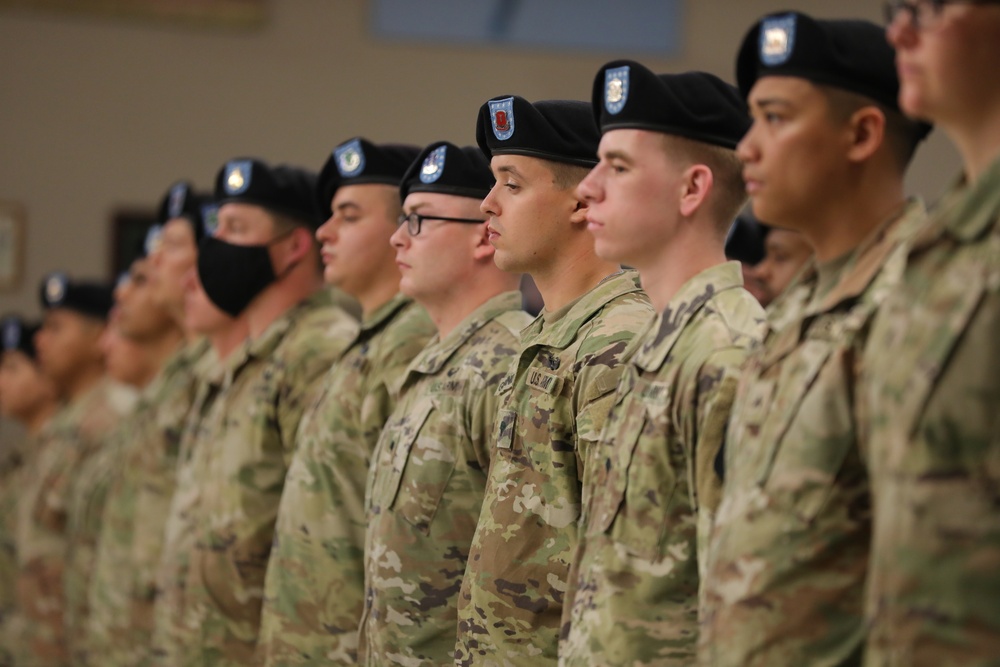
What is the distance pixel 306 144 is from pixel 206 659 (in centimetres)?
466

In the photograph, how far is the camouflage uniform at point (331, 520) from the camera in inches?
135

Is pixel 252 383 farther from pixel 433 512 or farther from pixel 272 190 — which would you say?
pixel 433 512

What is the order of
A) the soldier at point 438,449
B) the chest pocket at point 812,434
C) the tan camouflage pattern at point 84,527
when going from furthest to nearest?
1. the tan camouflage pattern at point 84,527
2. the soldier at point 438,449
3. the chest pocket at point 812,434

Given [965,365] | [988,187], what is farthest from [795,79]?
[965,365]

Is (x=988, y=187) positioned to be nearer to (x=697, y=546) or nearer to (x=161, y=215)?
(x=697, y=546)

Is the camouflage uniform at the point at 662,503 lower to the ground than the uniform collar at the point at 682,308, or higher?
lower

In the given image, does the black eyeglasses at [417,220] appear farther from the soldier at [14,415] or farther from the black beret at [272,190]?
the soldier at [14,415]

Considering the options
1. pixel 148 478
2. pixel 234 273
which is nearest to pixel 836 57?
pixel 234 273

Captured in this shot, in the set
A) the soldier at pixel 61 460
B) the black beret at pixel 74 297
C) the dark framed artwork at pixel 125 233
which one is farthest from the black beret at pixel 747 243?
the dark framed artwork at pixel 125 233

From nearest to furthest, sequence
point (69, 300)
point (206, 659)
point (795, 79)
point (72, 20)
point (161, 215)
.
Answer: point (795, 79) < point (206, 659) < point (161, 215) < point (69, 300) < point (72, 20)

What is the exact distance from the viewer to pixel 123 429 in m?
5.74

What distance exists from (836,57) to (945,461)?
1.98 ft

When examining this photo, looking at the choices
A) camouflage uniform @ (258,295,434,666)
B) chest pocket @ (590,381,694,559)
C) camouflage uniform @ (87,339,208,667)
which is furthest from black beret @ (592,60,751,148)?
camouflage uniform @ (87,339,208,667)

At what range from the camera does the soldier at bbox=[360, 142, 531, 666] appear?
295 centimetres
